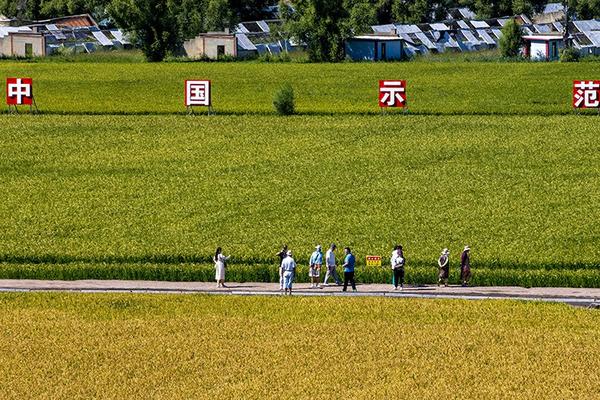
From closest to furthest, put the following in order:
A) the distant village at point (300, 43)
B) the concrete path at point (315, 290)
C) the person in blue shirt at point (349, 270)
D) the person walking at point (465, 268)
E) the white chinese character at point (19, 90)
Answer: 1. the concrete path at point (315, 290)
2. the person in blue shirt at point (349, 270)
3. the person walking at point (465, 268)
4. the white chinese character at point (19, 90)
5. the distant village at point (300, 43)

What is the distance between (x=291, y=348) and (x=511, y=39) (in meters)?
122

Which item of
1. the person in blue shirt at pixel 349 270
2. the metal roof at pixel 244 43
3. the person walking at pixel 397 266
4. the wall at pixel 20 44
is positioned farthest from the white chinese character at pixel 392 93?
the wall at pixel 20 44

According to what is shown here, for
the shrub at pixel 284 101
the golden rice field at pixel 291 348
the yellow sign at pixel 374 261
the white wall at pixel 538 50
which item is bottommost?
the golden rice field at pixel 291 348

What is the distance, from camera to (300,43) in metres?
183

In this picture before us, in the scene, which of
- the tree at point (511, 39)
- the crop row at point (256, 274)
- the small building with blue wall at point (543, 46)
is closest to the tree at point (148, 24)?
the tree at point (511, 39)

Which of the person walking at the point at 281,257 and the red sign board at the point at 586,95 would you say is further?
the red sign board at the point at 586,95

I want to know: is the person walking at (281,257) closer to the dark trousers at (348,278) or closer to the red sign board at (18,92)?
the dark trousers at (348,278)

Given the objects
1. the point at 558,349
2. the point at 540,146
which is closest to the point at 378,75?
the point at 540,146

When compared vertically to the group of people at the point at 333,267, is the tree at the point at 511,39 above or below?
above

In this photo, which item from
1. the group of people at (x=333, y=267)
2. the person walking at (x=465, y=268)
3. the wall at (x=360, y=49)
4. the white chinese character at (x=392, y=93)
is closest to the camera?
the group of people at (x=333, y=267)

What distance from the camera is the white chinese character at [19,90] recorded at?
12662 centimetres

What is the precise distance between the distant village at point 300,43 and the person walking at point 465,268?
9885cm

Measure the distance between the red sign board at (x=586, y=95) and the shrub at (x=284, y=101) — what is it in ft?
69.8

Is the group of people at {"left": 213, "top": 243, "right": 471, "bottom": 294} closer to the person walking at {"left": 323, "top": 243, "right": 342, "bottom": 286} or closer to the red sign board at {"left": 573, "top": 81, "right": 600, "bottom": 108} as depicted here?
the person walking at {"left": 323, "top": 243, "right": 342, "bottom": 286}
